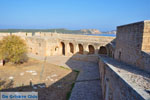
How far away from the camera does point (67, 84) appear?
838 centimetres

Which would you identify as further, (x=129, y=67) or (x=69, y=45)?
(x=69, y=45)

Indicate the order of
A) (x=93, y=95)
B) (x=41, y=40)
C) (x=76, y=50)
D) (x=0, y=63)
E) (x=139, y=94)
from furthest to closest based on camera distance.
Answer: (x=41, y=40), (x=76, y=50), (x=0, y=63), (x=93, y=95), (x=139, y=94)

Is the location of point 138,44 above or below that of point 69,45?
above

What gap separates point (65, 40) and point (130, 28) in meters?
13.4

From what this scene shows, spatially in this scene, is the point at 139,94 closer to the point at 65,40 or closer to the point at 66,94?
the point at 66,94

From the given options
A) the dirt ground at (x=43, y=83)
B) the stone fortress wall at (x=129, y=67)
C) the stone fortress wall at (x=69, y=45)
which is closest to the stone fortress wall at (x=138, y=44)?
the stone fortress wall at (x=129, y=67)

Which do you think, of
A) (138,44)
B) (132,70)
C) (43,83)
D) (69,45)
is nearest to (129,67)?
(132,70)

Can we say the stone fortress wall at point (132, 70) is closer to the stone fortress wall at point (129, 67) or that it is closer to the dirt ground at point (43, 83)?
the stone fortress wall at point (129, 67)

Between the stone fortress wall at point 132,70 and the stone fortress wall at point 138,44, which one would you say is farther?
the stone fortress wall at point 138,44

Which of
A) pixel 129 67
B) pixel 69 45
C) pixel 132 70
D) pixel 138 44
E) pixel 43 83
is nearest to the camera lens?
pixel 132 70

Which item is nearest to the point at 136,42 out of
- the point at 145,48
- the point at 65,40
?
the point at 145,48

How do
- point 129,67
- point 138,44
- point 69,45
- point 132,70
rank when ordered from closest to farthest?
point 132,70 → point 138,44 → point 129,67 → point 69,45

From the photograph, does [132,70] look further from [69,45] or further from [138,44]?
[69,45]

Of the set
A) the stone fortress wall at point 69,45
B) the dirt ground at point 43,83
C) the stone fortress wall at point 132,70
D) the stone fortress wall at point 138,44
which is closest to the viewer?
the stone fortress wall at point 132,70
